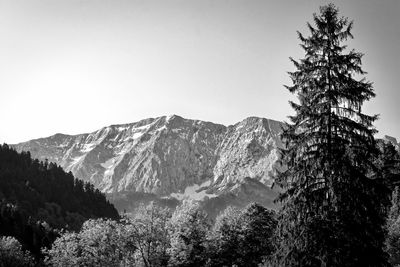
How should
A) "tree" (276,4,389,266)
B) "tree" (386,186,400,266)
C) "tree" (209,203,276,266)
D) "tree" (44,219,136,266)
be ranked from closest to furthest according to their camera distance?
"tree" (276,4,389,266), "tree" (386,186,400,266), "tree" (44,219,136,266), "tree" (209,203,276,266)

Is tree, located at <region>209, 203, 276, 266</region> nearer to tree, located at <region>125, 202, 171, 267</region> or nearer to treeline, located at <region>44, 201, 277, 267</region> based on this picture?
treeline, located at <region>44, 201, 277, 267</region>

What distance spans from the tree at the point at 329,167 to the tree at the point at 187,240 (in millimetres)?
35132

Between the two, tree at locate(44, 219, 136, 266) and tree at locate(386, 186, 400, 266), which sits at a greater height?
tree at locate(386, 186, 400, 266)

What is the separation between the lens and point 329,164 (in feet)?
85.5

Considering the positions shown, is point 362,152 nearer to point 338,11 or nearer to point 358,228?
point 358,228

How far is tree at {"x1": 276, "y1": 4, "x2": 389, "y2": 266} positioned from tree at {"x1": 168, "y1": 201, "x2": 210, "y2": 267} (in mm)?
35132

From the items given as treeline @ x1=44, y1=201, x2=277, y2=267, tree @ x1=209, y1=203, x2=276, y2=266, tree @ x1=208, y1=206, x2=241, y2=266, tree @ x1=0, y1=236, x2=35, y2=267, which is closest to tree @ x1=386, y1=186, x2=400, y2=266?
tree @ x1=209, y1=203, x2=276, y2=266

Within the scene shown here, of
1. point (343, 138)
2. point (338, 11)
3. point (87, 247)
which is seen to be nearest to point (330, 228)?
point (343, 138)

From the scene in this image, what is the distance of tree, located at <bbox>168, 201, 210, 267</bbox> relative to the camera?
196 ft

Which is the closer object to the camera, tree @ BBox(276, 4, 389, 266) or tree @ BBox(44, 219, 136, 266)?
tree @ BBox(276, 4, 389, 266)

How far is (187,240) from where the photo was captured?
61344 millimetres

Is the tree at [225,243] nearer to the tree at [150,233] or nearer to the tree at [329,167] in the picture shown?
the tree at [150,233]

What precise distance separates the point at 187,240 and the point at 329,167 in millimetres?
38671

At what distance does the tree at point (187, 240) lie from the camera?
59875 millimetres
